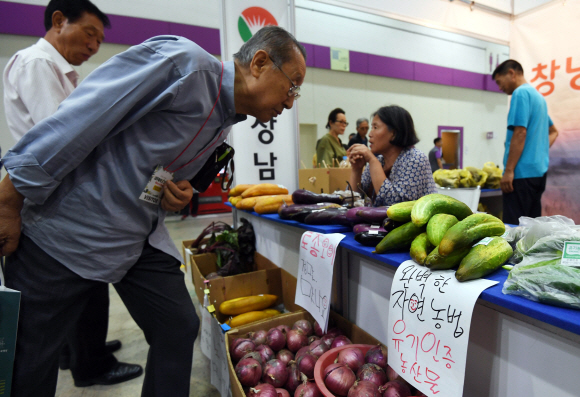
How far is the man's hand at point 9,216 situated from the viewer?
940 millimetres

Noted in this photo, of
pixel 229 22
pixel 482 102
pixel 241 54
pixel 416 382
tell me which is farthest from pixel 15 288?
pixel 482 102

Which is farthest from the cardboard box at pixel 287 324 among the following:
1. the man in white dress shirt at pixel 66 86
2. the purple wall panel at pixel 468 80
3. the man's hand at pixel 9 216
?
the purple wall panel at pixel 468 80

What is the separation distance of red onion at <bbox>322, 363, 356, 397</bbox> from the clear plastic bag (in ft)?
1.93

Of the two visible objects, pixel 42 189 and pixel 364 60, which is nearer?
pixel 42 189

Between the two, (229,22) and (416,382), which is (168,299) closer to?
(416,382)

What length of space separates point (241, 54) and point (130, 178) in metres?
Result: 0.59

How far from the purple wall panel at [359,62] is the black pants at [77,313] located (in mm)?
8586

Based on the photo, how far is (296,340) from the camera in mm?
1423

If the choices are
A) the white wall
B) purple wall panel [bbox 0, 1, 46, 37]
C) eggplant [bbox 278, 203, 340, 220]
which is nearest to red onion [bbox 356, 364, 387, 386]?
eggplant [bbox 278, 203, 340, 220]

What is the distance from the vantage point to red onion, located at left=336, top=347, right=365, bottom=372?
3.70ft

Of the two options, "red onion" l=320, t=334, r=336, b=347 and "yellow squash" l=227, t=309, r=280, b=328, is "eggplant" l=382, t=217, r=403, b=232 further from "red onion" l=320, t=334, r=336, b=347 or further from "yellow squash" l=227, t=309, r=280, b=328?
"yellow squash" l=227, t=309, r=280, b=328

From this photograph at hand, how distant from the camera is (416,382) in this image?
86 centimetres

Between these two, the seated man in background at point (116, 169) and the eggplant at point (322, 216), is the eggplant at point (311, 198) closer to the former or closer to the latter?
the eggplant at point (322, 216)

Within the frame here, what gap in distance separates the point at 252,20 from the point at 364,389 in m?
2.95
